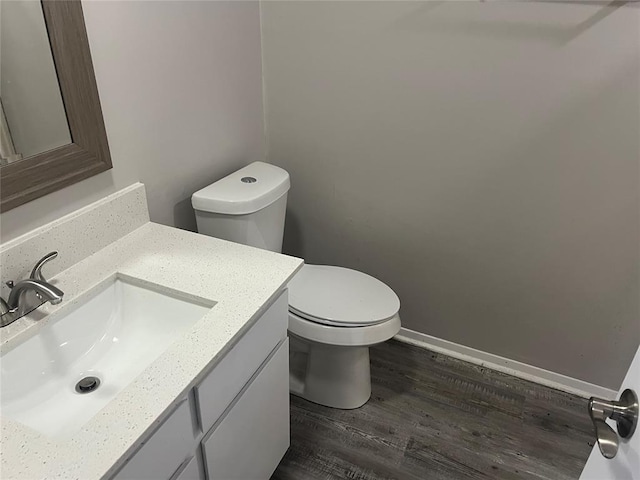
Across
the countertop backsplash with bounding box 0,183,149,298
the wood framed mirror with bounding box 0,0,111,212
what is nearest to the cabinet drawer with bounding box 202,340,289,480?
the countertop backsplash with bounding box 0,183,149,298

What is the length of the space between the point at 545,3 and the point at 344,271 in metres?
1.10

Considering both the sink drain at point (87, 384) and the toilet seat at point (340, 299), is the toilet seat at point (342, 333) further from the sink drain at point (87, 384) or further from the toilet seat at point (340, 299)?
the sink drain at point (87, 384)

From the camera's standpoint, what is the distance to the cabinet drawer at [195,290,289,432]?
1.02m

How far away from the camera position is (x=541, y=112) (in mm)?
1590

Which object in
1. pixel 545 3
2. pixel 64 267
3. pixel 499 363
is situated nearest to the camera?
pixel 64 267

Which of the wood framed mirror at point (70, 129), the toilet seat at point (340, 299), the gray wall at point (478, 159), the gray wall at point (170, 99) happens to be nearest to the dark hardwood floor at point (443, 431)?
the gray wall at point (478, 159)

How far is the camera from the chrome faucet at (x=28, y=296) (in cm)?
102

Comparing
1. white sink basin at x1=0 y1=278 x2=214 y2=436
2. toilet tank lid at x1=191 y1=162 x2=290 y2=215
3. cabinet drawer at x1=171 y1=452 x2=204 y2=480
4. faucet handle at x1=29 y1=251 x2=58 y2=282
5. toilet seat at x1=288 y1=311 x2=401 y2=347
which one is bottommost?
toilet seat at x1=288 y1=311 x2=401 y2=347

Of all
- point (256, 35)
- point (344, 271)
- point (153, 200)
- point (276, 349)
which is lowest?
point (344, 271)

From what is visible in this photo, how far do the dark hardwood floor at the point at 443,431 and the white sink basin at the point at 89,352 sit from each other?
77cm

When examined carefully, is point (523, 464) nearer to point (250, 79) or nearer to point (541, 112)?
point (541, 112)

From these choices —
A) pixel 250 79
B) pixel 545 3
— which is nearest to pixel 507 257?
pixel 545 3

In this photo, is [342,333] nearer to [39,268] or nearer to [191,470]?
[191,470]

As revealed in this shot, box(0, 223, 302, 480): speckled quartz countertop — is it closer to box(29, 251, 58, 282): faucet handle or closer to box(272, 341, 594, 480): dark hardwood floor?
box(29, 251, 58, 282): faucet handle
